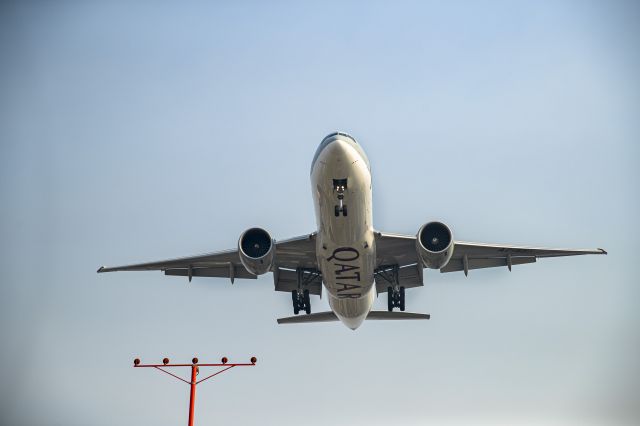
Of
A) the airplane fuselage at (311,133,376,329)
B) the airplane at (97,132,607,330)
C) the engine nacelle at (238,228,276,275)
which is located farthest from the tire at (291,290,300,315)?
the engine nacelle at (238,228,276,275)

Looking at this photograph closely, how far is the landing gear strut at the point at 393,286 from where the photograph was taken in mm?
23922

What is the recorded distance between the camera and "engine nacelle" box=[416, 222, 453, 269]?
18.7 meters

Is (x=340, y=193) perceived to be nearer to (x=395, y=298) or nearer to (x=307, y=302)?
(x=307, y=302)

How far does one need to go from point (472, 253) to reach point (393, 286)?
11.4ft

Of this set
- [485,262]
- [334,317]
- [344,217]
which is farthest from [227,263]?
[485,262]

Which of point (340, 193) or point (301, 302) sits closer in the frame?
point (340, 193)

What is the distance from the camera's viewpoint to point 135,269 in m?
23.4

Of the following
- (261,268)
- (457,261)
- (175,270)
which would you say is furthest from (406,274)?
(175,270)

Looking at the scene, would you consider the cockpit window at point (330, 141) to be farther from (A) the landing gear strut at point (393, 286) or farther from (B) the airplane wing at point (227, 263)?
(A) the landing gear strut at point (393, 286)

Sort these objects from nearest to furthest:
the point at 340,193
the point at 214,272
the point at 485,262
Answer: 1. the point at 340,193
2. the point at 485,262
3. the point at 214,272

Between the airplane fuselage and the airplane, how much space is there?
0.09ft

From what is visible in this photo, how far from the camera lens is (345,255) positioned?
19141 mm

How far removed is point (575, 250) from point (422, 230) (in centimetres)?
608

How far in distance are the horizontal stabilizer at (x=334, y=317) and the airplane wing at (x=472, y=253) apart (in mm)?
2007
